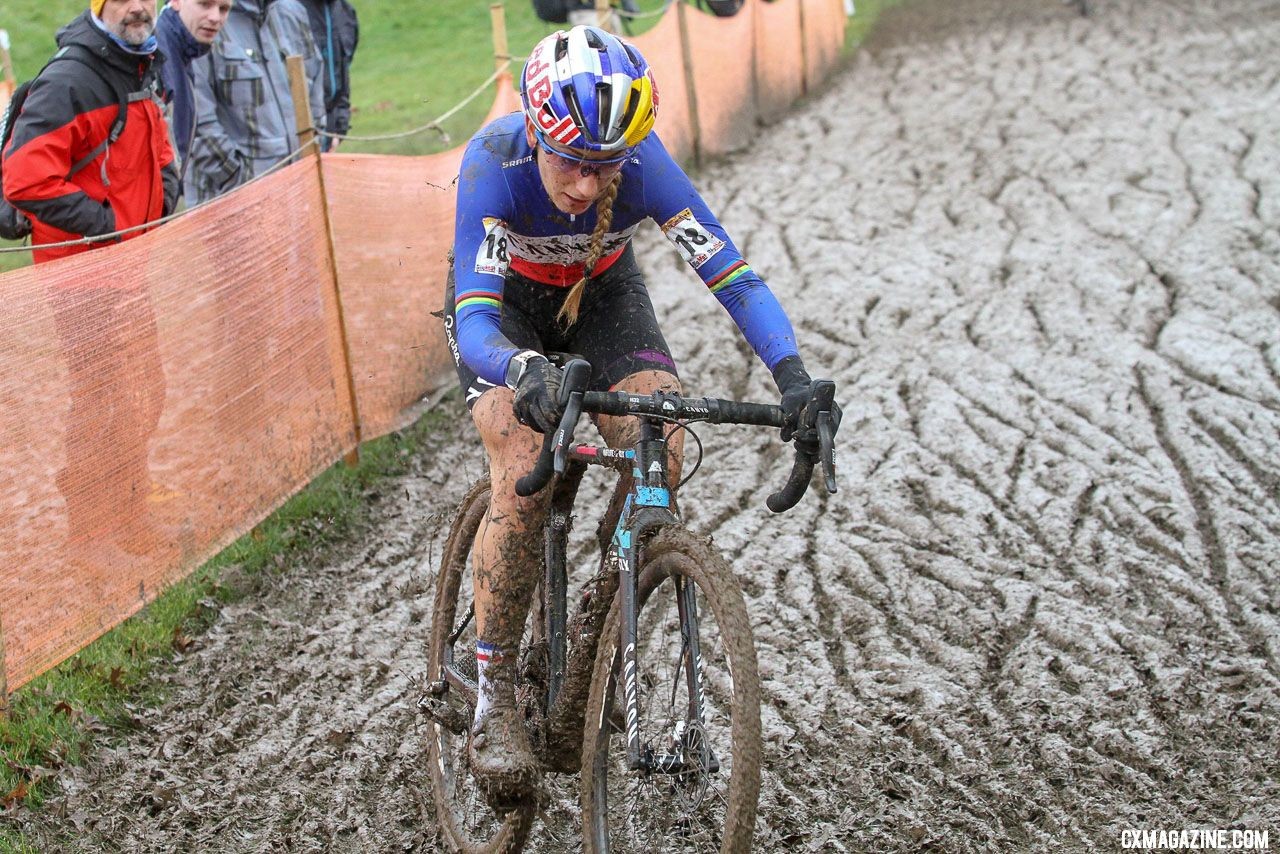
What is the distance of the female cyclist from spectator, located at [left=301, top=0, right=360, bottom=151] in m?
4.83

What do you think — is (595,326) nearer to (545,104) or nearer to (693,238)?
(693,238)

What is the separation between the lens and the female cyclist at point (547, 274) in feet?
12.2

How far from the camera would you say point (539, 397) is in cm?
338

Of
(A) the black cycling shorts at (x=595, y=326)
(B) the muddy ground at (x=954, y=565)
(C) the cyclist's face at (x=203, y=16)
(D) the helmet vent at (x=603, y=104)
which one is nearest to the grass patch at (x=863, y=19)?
(B) the muddy ground at (x=954, y=565)

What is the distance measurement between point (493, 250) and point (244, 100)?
13.5ft

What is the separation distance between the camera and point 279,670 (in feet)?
18.2

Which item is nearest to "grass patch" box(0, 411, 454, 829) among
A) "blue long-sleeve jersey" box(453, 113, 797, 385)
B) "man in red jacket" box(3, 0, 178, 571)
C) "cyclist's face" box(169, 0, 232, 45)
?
"man in red jacket" box(3, 0, 178, 571)

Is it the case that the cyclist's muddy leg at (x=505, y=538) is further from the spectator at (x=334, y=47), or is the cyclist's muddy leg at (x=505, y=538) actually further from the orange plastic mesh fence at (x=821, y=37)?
the orange plastic mesh fence at (x=821, y=37)

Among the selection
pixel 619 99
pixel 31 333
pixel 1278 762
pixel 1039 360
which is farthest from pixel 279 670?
pixel 1039 360

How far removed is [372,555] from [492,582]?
2.63 meters

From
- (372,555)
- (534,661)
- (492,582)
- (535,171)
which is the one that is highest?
(535,171)

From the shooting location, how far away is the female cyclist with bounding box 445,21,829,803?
146 inches

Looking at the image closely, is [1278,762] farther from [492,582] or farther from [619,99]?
[619,99]

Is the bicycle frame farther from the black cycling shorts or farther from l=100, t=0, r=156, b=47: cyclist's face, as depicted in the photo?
l=100, t=0, r=156, b=47: cyclist's face
